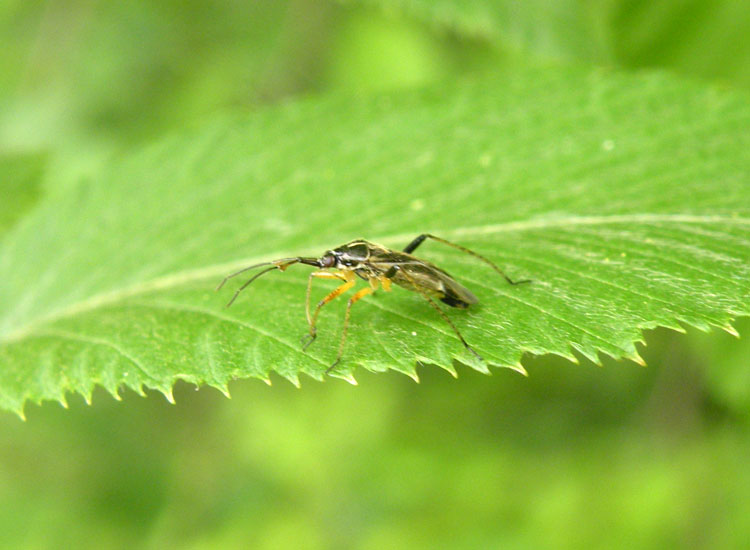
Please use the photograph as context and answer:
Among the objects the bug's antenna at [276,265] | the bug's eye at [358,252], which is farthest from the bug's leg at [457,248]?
the bug's antenna at [276,265]

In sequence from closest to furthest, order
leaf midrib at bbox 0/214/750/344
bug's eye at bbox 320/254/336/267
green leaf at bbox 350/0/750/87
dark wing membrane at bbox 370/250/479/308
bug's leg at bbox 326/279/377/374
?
bug's leg at bbox 326/279/377/374, dark wing membrane at bbox 370/250/479/308, leaf midrib at bbox 0/214/750/344, bug's eye at bbox 320/254/336/267, green leaf at bbox 350/0/750/87

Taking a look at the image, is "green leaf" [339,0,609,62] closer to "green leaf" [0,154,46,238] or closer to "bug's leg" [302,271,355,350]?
"bug's leg" [302,271,355,350]

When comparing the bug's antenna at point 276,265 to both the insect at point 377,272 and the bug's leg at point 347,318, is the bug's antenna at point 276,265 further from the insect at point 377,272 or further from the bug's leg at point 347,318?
the bug's leg at point 347,318

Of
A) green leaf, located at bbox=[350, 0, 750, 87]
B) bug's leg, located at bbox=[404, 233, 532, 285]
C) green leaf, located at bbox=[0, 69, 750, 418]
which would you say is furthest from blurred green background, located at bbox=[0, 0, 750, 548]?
bug's leg, located at bbox=[404, 233, 532, 285]

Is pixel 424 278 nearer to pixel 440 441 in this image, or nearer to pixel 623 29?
pixel 623 29

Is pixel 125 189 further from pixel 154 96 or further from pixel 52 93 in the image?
pixel 52 93

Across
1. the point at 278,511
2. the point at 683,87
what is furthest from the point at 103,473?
the point at 683,87
